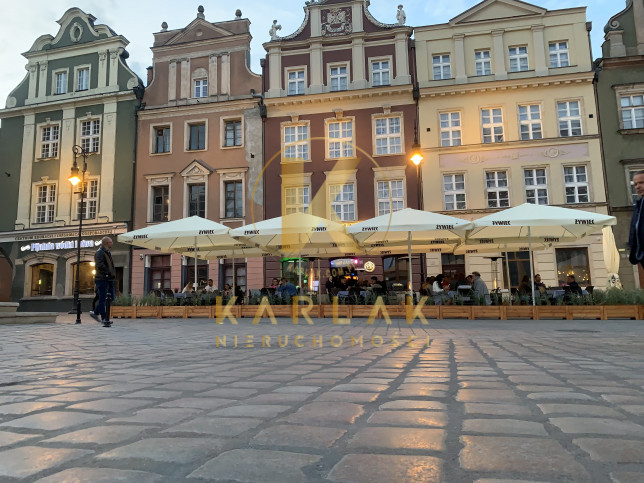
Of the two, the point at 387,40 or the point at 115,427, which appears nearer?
the point at 115,427

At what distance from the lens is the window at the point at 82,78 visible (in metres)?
29.1

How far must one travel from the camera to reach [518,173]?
23.7m

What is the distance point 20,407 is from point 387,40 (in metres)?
26.5

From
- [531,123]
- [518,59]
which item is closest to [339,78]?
[518,59]

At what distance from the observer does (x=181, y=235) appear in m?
15.6

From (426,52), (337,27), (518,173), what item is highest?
(337,27)

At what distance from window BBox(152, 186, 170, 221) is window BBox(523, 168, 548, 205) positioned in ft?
61.8

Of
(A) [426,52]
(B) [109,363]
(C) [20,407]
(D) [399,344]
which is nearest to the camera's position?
(C) [20,407]

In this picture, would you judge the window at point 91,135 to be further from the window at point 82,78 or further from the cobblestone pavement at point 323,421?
the cobblestone pavement at point 323,421

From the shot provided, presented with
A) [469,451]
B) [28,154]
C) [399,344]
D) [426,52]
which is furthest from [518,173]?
[28,154]

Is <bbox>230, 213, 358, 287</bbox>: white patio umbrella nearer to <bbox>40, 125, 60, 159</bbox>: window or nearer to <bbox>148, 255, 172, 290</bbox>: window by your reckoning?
<bbox>148, 255, 172, 290</bbox>: window

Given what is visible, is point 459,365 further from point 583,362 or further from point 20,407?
point 20,407

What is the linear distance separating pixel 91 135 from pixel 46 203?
4.73 meters

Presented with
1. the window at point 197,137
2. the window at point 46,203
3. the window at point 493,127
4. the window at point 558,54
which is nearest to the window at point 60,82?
the window at point 46,203
